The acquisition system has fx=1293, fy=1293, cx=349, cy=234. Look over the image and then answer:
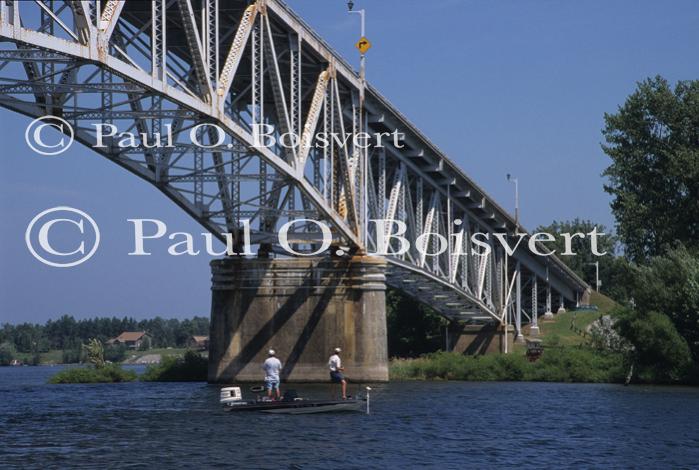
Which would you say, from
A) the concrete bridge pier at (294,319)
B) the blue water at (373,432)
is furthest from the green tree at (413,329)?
the blue water at (373,432)

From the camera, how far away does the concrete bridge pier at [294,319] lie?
217 ft

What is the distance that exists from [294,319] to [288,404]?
20455 millimetres

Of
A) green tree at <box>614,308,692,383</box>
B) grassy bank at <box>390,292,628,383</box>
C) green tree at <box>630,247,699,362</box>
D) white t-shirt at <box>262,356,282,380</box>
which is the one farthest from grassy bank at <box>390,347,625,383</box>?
white t-shirt at <box>262,356,282,380</box>

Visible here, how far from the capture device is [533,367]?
7775 centimetres

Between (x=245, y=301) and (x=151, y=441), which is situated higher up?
(x=245, y=301)

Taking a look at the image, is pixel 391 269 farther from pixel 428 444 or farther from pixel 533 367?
pixel 428 444

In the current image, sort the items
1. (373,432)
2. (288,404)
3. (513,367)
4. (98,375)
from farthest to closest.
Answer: (98,375) < (513,367) < (288,404) < (373,432)

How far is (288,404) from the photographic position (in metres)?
45.8

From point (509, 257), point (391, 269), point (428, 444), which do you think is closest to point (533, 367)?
point (391, 269)

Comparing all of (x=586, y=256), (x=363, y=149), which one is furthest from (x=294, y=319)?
(x=586, y=256)

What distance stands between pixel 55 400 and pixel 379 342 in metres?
17.2

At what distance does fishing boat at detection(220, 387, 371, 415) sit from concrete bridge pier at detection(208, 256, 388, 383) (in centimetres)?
1858

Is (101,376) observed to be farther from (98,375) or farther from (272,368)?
(272,368)

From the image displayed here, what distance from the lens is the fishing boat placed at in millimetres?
45938
